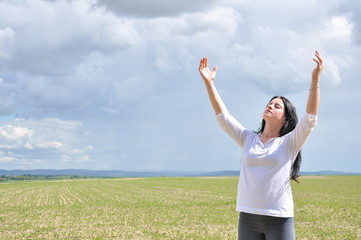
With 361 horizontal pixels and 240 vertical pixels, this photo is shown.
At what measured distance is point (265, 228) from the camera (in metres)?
3.18

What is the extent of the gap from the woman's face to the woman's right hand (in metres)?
0.59

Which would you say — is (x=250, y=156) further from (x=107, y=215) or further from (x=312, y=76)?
(x=107, y=215)

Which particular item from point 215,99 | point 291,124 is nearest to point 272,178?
point 291,124

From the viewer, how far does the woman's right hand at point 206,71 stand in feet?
12.0

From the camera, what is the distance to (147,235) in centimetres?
1517

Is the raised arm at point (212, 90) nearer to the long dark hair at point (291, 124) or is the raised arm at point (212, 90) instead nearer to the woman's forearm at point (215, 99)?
the woman's forearm at point (215, 99)

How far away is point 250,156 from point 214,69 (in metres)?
0.98

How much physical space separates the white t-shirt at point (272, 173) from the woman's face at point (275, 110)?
0.20 metres

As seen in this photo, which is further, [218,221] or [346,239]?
[218,221]

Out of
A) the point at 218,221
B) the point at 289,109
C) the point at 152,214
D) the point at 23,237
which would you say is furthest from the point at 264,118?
the point at 152,214

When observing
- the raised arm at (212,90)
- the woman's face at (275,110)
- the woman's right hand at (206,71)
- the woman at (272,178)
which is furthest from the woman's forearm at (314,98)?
the woman's right hand at (206,71)

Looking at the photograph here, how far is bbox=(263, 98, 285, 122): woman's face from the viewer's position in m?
3.36

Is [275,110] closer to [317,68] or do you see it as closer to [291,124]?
[291,124]

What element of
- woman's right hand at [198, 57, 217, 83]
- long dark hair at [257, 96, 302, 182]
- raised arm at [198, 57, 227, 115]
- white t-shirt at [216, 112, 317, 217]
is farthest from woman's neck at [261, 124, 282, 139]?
woman's right hand at [198, 57, 217, 83]
